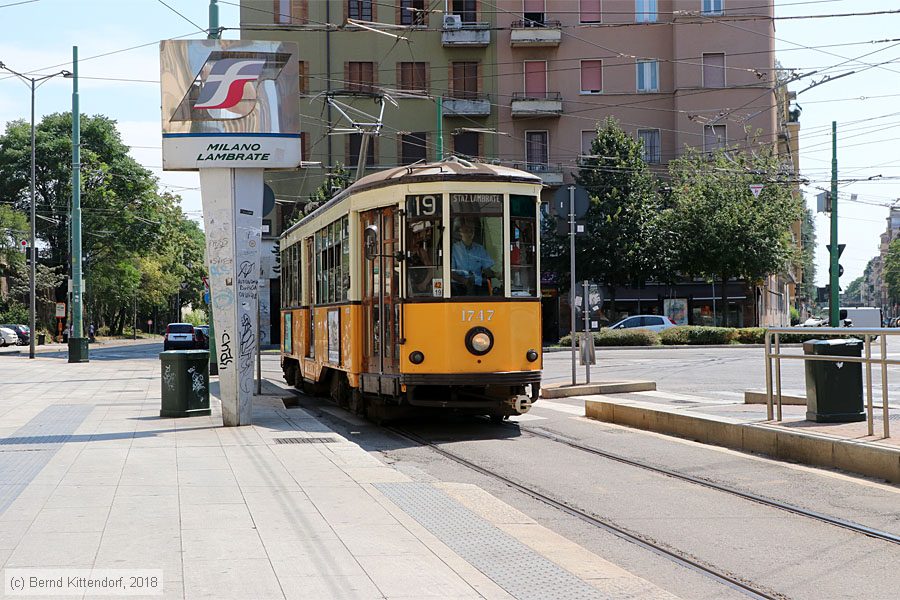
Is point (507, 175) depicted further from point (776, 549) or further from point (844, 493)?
point (776, 549)

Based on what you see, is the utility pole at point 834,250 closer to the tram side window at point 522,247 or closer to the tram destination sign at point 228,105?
the tram side window at point 522,247

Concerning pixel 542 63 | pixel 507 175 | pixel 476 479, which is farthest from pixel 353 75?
pixel 476 479

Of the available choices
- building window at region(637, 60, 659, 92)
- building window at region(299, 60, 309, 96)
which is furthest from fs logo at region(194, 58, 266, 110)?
building window at region(637, 60, 659, 92)

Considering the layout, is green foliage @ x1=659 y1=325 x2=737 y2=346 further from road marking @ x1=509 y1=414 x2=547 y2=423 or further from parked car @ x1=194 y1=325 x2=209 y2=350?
road marking @ x1=509 y1=414 x2=547 y2=423

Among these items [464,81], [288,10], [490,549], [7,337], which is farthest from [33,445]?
[7,337]

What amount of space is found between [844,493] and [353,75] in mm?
47217

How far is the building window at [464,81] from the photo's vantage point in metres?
54.5

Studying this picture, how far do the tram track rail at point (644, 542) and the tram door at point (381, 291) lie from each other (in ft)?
9.06

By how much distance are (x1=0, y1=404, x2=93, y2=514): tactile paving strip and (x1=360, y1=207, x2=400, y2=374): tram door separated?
4.13 metres

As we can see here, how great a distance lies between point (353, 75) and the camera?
177 feet

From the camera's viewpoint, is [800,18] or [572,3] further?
[572,3]

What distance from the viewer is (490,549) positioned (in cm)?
697

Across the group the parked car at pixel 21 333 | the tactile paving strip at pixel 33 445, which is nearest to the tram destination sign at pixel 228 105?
the tactile paving strip at pixel 33 445

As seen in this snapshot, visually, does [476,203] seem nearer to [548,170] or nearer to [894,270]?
[548,170]
